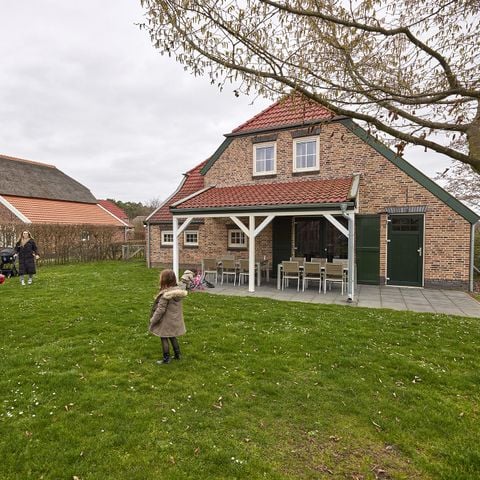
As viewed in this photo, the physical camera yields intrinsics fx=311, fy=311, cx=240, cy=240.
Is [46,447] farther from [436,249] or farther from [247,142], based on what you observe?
[247,142]

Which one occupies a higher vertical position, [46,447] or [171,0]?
[171,0]

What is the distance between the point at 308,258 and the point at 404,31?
10.0 meters

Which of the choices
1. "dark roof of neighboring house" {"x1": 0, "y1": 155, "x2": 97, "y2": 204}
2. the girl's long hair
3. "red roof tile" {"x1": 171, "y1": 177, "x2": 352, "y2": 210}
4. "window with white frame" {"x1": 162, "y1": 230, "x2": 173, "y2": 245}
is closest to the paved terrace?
"red roof tile" {"x1": 171, "y1": 177, "x2": 352, "y2": 210}

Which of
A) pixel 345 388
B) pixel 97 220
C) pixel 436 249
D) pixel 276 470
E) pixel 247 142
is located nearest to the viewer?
pixel 276 470

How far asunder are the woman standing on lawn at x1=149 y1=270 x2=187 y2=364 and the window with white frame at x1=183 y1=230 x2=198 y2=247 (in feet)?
34.6

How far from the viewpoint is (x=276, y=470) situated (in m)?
2.61

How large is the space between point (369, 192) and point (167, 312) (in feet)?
31.0

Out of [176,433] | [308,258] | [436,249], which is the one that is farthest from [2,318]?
[436,249]

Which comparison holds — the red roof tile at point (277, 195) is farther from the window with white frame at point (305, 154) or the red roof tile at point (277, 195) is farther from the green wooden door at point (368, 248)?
the green wooden door at point (368, 248)

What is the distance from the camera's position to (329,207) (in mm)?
8922

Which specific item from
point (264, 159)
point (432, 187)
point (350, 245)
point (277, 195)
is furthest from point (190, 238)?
point (432, 187)

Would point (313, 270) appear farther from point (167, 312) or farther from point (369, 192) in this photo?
point (167, 312)

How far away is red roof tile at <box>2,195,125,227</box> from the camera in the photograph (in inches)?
952

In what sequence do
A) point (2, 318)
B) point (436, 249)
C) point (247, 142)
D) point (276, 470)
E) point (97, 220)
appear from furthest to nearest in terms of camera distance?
point (97, 220)
point (247, 142)
point (436, 249)
point (2, 318)
point (276, 470)
